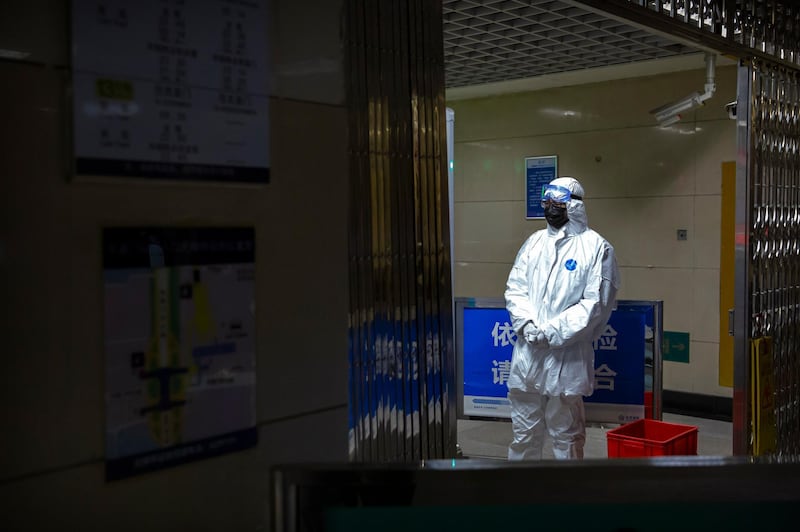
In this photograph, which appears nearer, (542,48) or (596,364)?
(596,364)

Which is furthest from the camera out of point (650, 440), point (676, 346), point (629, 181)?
point (629, 181)

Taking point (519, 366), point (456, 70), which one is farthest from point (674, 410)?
point (456, 70)

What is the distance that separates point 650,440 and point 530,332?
882 mm

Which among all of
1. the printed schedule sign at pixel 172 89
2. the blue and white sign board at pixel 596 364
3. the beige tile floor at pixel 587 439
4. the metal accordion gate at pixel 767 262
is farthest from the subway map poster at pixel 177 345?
the beige tile floor at pixel 587 439

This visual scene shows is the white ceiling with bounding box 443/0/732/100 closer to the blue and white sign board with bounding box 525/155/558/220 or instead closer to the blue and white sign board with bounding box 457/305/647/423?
the blue and white sign board with bounding box 525/155/558/220

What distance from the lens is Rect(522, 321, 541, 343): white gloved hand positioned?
4.30 meters

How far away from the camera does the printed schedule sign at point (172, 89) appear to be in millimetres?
1294

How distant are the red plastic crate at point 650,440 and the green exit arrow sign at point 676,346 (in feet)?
6.41

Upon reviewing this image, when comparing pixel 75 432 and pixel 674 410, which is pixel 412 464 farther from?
pixel 674 410

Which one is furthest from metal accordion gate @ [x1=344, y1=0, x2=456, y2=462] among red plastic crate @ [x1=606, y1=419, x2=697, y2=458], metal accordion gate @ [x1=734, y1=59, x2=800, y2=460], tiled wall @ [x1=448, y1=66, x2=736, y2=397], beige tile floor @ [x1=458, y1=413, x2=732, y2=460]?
tiled wall @ [x1=448, y1=66, x2=736, y2=397]

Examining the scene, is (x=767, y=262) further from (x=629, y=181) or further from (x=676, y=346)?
(x=629, y=181)

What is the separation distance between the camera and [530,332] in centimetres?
432

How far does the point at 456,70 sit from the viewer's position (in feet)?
19.4

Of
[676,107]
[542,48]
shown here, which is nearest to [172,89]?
[542,48]
